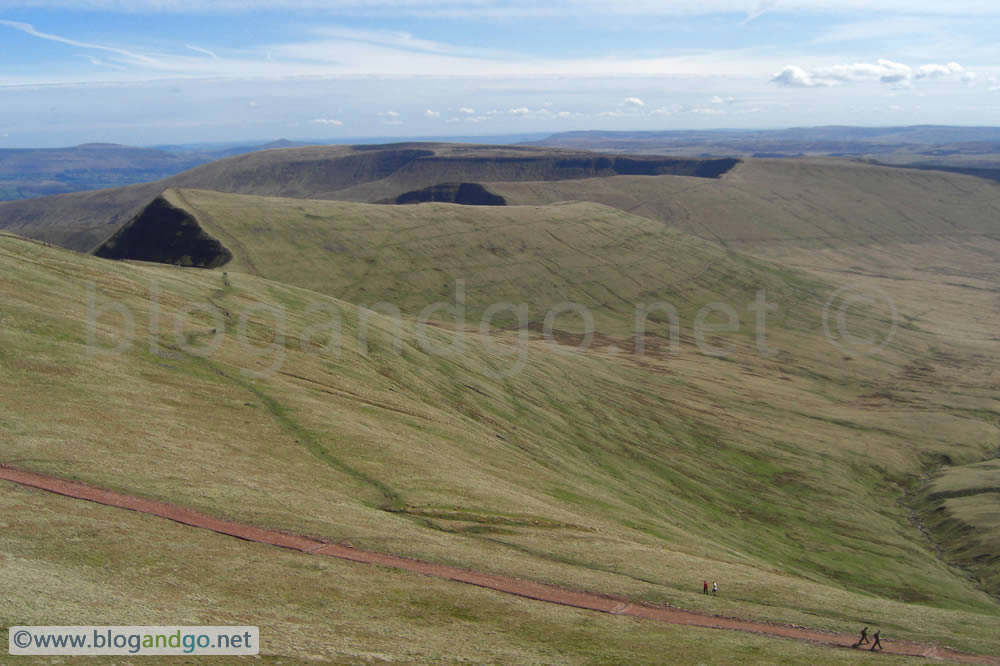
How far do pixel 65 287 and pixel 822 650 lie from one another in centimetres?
8295

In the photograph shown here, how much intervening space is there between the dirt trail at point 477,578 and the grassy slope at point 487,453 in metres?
1.21

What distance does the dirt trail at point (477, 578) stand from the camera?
1724 inches

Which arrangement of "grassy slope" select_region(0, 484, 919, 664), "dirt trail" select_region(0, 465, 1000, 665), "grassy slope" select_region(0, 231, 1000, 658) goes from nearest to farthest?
1. "grassy slope" select_region(0, 484, 919, 664)
2. "dirt trail" select_region(0, 465, 1000, 665)
3. "grassy slope" select_region(0, 231, 1000, 658)

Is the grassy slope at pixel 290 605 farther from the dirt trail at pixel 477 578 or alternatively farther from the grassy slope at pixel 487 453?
the grassy slope at pixel 487 453

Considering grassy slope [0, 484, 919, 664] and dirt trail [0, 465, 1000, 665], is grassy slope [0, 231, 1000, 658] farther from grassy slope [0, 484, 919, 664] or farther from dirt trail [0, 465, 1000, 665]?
grassy slope [0, 484, 919, 664]

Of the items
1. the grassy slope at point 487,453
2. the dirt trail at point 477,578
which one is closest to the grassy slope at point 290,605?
the dirt trail at point 477,578

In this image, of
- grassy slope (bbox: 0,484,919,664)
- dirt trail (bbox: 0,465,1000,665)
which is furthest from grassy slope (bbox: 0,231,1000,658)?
grassy slope (bbox: 0,484,919,664)

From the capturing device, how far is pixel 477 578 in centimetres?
4484

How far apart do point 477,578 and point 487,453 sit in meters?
35.2

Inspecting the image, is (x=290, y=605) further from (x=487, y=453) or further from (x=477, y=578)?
(x=487, y=453)

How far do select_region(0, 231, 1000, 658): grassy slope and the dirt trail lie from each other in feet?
3.97

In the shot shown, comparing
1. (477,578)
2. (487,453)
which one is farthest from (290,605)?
(487,453)

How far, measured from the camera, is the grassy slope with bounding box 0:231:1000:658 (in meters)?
49.9

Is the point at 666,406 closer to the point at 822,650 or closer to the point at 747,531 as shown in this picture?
the point at 747,531
